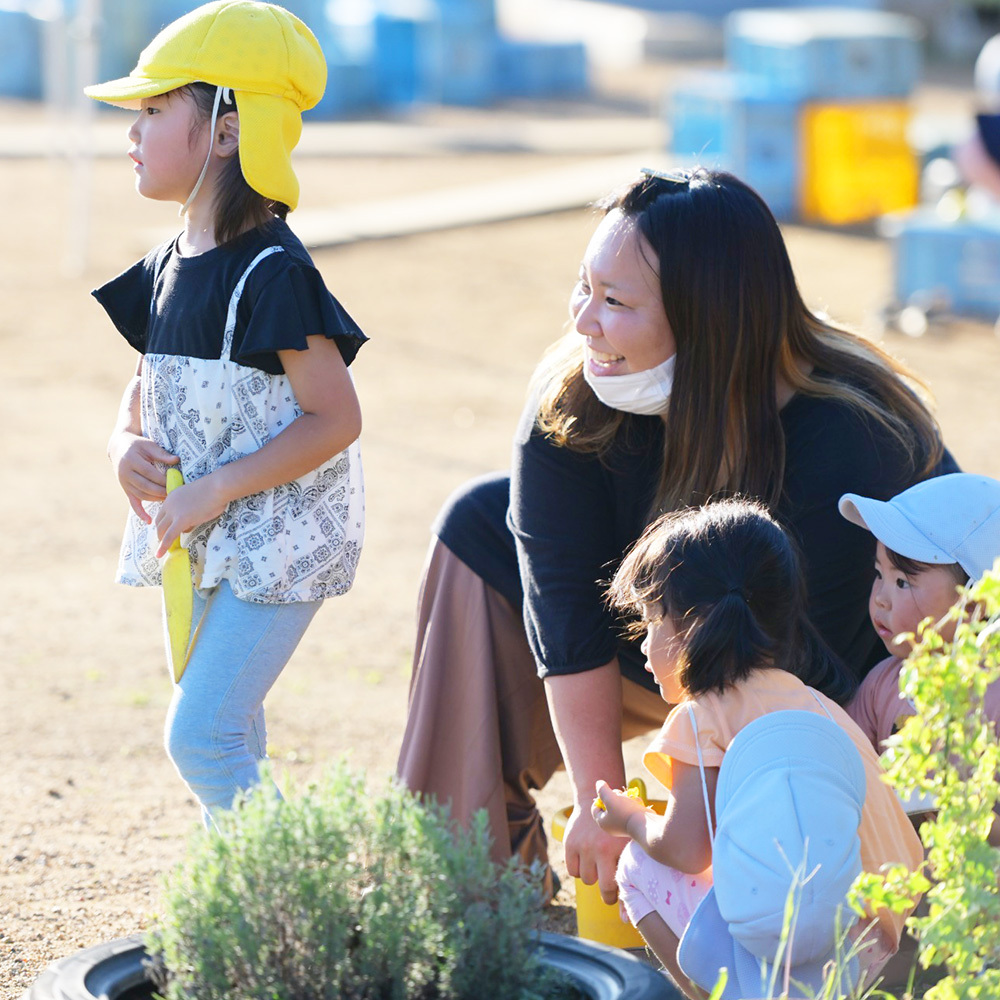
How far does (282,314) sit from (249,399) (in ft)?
0.60

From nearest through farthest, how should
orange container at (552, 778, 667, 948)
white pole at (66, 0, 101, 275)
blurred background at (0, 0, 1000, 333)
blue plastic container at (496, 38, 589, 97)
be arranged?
1. orange container at (552, 778, 667, 948)
2. blurred background at (0, 0, 1000, 333)
3. white pole at (66, 0, 101, 275)
4. blue plastic container at (496, 38, 589, 97)

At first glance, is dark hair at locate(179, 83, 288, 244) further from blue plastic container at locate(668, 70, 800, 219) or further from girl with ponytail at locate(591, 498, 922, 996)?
blue plastic container at locate(668, 70, 800, 219)

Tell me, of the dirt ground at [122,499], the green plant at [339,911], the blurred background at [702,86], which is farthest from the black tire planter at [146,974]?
the blurred background at [702,86]

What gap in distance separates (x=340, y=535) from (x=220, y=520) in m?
0.20

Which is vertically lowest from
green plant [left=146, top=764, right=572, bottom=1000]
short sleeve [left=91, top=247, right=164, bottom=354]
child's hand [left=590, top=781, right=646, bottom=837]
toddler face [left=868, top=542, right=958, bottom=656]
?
child's hand [left=590, top=781, right=646, bottom=837]

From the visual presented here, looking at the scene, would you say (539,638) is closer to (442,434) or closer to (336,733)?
(336,733)

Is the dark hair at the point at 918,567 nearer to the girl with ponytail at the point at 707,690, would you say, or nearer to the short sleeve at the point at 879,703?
the short sleeve at the point at 879,703

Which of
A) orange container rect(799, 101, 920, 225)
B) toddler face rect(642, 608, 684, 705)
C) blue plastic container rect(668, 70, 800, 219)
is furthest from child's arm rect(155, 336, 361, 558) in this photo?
orange container rect(799, 101, 920, 225)

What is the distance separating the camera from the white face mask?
2.64 metres

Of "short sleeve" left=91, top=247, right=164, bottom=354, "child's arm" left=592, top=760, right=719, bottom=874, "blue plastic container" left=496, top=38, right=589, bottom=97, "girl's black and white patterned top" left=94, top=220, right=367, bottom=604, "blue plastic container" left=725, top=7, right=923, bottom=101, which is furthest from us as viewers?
"blue plastic container" left=496, top=38, right=589, bottom=97

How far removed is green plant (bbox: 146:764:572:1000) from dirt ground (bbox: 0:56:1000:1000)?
999 millimetres

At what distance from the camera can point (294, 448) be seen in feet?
8.57

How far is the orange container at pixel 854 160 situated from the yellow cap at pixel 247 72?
9970 mm

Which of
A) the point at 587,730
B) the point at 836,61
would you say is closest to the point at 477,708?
the point at 587,730
